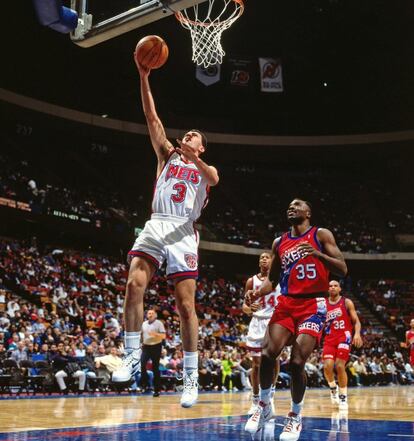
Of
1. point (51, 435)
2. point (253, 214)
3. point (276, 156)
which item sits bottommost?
point (51, 435)

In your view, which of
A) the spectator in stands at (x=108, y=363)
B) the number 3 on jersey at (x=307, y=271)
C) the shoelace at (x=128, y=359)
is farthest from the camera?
the spectator in stands at (x=108, y=363)

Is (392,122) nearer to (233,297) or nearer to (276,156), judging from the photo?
(276,156)

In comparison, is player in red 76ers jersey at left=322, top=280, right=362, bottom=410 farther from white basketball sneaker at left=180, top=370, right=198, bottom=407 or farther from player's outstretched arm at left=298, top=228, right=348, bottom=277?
white basketball sneaker at left=180, top=370, right=198, bottom=407

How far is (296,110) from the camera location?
33656 mm

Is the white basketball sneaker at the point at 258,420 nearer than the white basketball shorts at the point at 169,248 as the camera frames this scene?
No

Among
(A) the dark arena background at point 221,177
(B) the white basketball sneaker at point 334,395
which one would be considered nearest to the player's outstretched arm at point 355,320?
(B) the white basketball sneaker at point 334,395

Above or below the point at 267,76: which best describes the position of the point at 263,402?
below

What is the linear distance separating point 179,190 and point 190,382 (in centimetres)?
156

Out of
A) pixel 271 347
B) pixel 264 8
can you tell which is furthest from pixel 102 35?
pixel 264 8

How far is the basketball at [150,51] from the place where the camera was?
5250mm

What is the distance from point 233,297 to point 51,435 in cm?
2242

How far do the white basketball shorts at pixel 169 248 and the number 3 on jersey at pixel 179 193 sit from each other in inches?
7.2

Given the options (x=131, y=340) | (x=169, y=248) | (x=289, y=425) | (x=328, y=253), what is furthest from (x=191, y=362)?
(x=328, y=253)

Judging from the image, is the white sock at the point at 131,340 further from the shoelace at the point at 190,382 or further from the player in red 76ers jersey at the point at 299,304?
the player in red 76ers jersey at the point at 299,304
